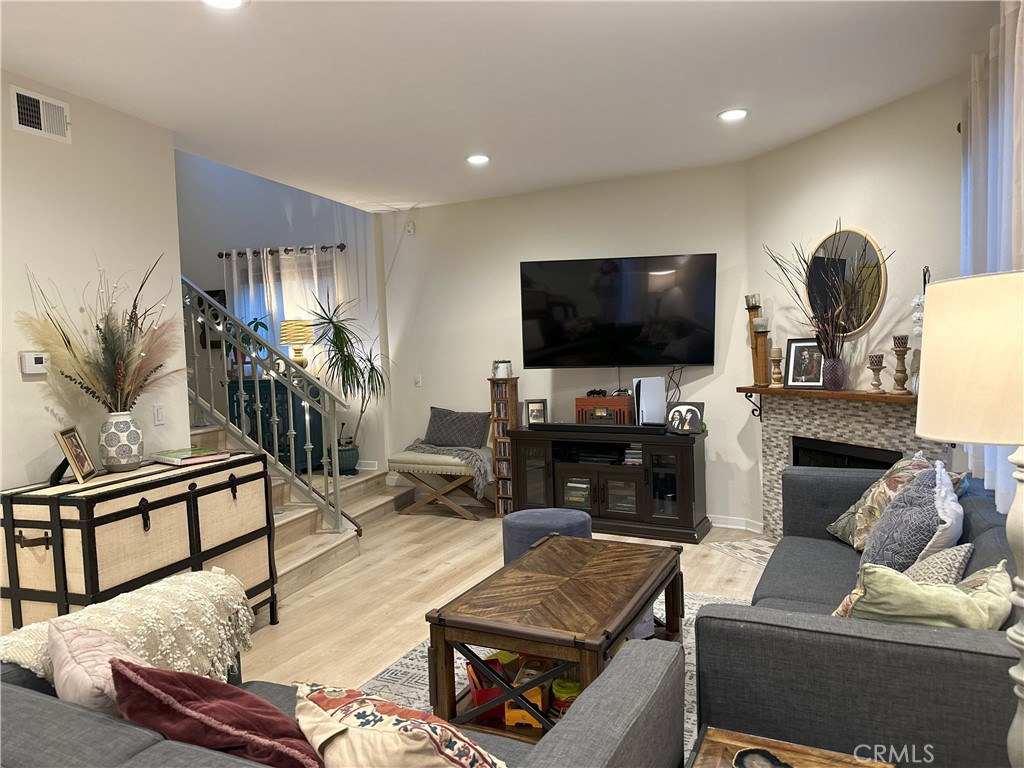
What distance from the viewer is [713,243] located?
5164mm

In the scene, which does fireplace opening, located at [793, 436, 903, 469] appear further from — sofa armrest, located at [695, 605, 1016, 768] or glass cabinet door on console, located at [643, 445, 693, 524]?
sofa armrest, located at [695, 605, 1016, 768]

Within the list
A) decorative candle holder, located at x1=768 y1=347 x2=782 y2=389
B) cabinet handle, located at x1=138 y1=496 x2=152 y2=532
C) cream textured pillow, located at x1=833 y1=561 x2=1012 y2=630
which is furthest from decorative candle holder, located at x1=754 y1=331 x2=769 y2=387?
cabinet handle, located at x1=138 y1=496 x2=152 y2=532

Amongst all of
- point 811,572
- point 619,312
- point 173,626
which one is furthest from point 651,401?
point 173,626

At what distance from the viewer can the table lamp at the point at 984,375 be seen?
1266 mm

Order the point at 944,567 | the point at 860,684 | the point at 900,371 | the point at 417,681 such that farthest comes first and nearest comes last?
the point at 900,371, the point at 417,681, the point at 944,567, the point at 860,684

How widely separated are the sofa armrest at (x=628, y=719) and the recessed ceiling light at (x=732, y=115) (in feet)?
10.3

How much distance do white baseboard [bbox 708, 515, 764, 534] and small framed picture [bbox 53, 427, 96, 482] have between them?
13.4 ft

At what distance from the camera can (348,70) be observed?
3.03 m

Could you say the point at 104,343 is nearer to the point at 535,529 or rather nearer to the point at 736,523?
the point at 535,529

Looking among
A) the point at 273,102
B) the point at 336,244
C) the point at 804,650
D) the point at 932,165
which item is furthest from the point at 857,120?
the point at 336,244

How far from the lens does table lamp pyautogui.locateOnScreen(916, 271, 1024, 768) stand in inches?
49.8

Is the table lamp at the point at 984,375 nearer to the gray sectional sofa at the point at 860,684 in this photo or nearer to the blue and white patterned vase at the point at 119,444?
the gray sectional sofa at the point at 860,684

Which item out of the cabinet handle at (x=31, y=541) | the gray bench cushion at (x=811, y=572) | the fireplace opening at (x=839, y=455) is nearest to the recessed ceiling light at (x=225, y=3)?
the cabinet handle at (x=31, y=541)

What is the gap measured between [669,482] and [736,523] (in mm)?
671
